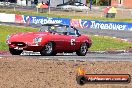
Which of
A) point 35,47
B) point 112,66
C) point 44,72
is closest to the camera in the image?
point 44,72

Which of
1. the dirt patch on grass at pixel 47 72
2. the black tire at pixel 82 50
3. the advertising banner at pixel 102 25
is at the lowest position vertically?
the advertising banner at pixel 102 25

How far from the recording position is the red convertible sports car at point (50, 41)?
66.3ft

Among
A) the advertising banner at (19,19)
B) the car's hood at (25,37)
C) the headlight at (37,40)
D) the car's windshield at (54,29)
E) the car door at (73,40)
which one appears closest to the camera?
the car's hood at (25,37)

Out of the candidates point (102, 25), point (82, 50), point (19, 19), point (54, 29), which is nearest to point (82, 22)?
point (102, 25)

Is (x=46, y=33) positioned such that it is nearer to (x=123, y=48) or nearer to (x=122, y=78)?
(x=123, y=48)

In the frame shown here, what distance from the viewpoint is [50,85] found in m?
11.9

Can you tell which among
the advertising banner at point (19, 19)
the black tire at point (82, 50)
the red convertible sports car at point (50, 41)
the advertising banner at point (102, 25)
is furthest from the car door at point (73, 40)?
the advertising banner at point (19, 19)

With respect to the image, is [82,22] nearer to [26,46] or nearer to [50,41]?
[50,41]

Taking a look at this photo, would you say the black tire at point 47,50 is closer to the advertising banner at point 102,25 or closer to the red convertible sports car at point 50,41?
the red convertible sports car at point 50,41

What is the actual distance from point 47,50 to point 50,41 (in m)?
0.39

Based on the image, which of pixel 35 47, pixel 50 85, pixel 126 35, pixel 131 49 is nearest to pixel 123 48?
pixel 131 49

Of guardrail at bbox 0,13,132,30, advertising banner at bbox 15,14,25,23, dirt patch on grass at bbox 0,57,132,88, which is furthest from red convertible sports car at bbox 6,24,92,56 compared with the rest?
advertising banner at bbox 15,14,25,23

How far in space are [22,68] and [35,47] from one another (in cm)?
582

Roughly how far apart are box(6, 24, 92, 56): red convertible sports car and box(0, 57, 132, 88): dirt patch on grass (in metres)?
3.70
